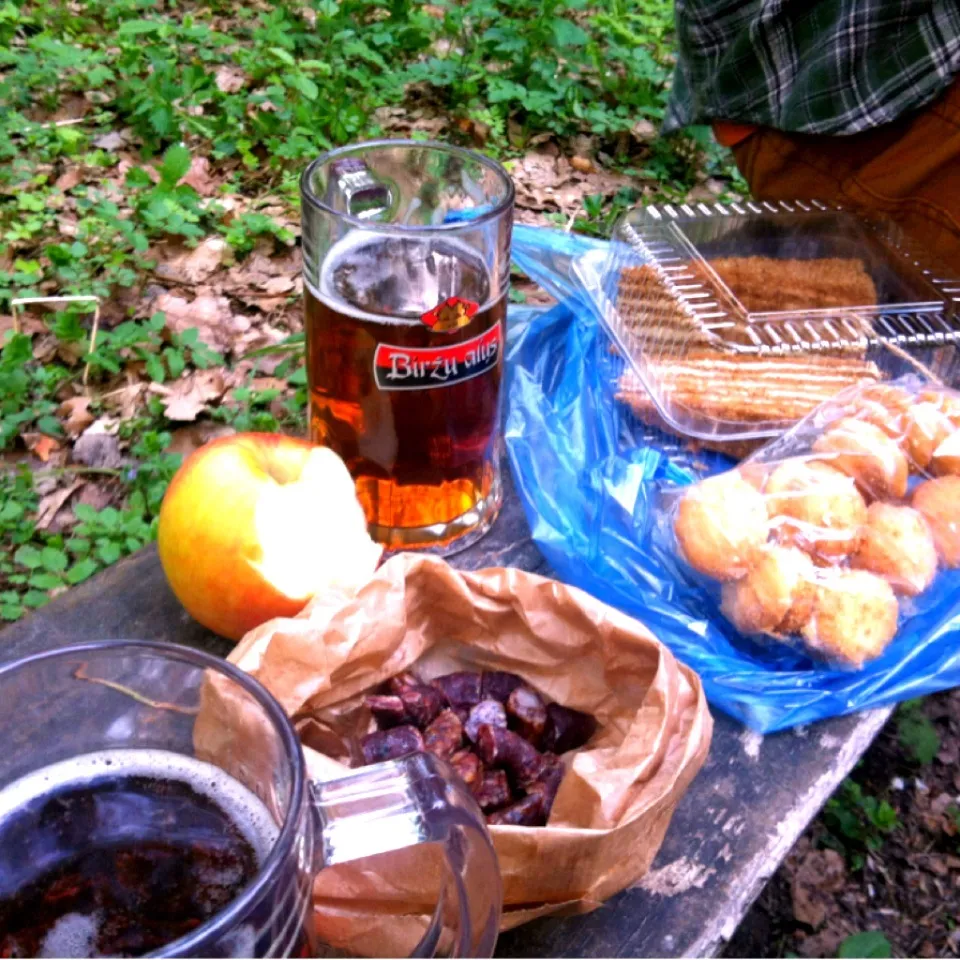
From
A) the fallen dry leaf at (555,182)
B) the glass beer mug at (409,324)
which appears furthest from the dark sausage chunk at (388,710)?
the fallen dry leaf at (555,182)

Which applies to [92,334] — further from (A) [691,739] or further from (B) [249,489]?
(A) [691,739]

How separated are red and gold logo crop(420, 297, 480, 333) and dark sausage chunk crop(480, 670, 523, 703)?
0.39 metres

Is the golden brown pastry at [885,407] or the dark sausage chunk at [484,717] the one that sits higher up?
the golden brown pastry at [885,407]

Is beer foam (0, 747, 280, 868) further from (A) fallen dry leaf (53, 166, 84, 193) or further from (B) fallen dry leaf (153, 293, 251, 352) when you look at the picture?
(A) fallen dry leaf (53, 166, 84, 193)

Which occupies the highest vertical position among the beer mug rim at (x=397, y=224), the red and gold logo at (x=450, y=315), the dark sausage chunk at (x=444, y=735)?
the beer mug rim at (x=397, y=224)

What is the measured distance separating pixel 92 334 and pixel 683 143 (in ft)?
6.76

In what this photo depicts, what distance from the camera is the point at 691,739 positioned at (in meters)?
0.94

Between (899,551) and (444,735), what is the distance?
1.96 ft

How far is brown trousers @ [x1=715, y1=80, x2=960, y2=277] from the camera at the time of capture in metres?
1.94

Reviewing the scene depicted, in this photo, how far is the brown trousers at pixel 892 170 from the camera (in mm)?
1942

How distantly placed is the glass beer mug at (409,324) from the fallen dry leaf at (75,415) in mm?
1013

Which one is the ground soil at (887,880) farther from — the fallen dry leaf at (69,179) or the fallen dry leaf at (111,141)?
the fallen dry leaf at (111,141)

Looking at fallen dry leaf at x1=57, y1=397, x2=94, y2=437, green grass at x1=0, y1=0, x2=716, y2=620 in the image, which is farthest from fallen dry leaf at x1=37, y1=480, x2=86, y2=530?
fallen dry leaf at x1=57, y1=397, x2=94, y2=437

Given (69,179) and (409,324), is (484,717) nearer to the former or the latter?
(409,324)
